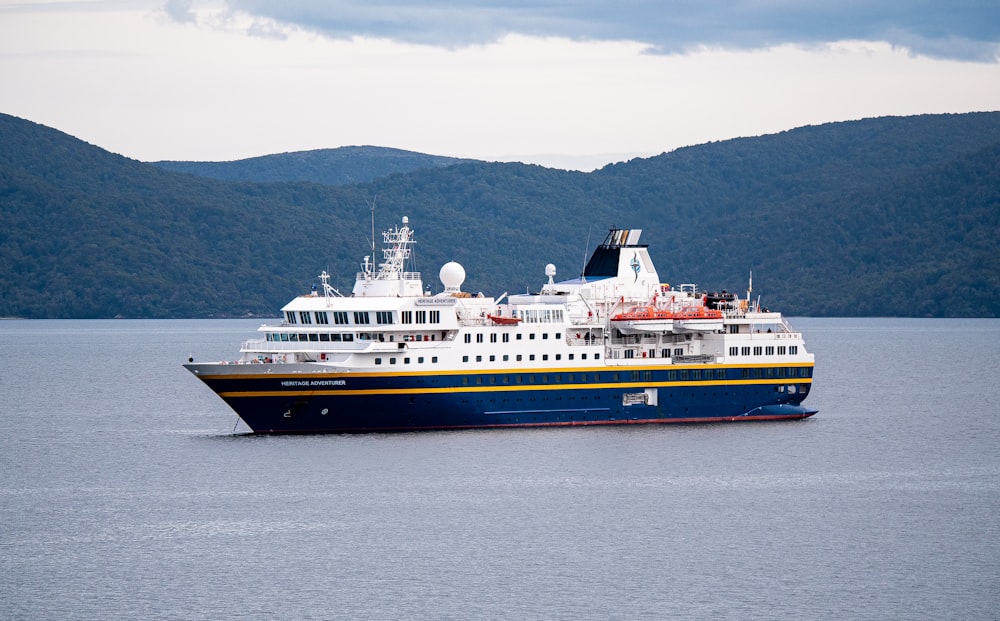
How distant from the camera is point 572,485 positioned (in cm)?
5512

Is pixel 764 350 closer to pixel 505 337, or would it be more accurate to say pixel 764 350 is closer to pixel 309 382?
pixel 505 337

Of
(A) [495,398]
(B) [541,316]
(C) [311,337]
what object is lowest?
(A) [495,398]

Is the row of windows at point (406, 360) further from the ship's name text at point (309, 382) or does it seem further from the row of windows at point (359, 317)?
the ship's name text at point (309, 382)

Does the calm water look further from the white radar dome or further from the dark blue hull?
the white radar dome

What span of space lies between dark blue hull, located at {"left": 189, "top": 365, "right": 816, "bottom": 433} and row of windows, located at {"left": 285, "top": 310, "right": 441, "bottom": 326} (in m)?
2.62

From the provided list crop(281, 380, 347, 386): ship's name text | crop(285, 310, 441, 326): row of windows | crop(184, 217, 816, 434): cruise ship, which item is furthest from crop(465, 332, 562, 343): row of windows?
crop(281, 380, 347, 386): ship's name text

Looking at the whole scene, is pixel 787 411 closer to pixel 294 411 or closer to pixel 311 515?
pixel 294 411

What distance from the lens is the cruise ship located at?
62.8m

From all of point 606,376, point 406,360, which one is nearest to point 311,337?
point 406,360

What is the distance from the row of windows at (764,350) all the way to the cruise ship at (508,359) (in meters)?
0.05

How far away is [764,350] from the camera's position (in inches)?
2746

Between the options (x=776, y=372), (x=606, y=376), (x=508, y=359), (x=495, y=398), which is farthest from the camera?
(x=776, y=372)

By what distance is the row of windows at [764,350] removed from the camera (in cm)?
6912

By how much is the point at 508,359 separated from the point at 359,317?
6550mm
